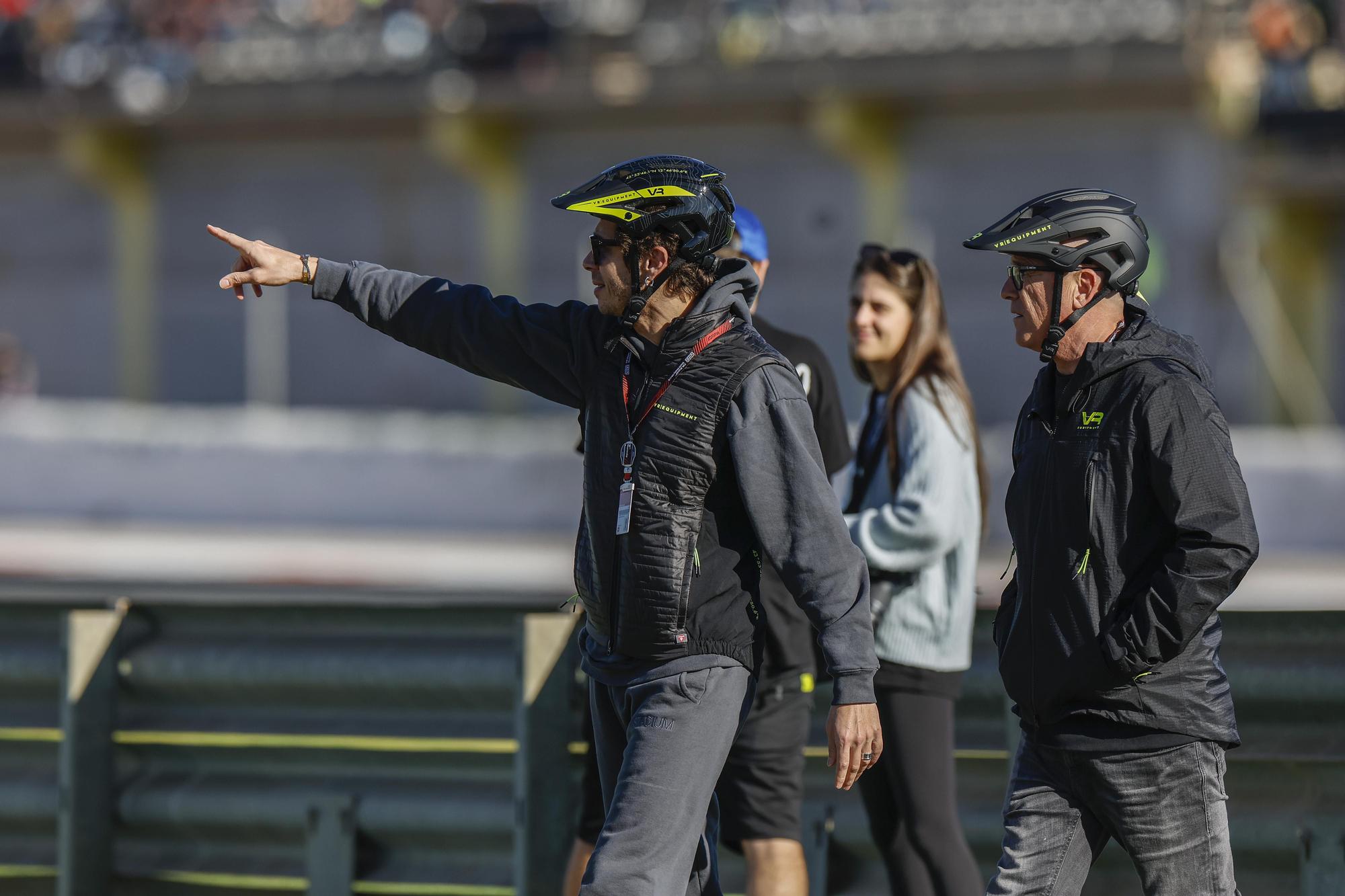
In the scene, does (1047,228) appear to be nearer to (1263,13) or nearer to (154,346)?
(1263,13)

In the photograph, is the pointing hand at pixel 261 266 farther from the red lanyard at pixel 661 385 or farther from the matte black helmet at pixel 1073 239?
the matte black helmet at pixel 1073 239

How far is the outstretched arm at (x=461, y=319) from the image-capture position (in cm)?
341

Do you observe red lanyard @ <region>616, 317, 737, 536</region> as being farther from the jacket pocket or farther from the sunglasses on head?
the sunglasses on head

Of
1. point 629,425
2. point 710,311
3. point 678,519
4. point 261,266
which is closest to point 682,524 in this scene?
point 678,519

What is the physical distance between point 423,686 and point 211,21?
19.3 metres

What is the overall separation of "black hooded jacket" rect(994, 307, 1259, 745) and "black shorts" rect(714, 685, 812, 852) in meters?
0.86

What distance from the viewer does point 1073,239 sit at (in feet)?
10.3

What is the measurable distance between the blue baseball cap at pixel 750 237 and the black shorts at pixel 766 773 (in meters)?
1.29

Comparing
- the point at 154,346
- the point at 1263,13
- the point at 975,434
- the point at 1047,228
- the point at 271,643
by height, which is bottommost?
the point at 271,643

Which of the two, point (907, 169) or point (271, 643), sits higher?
point (907, 169)

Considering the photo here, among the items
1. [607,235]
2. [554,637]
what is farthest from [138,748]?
[607,235]

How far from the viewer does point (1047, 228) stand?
3.12 meters

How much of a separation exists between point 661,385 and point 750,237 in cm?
137

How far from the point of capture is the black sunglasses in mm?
3283
